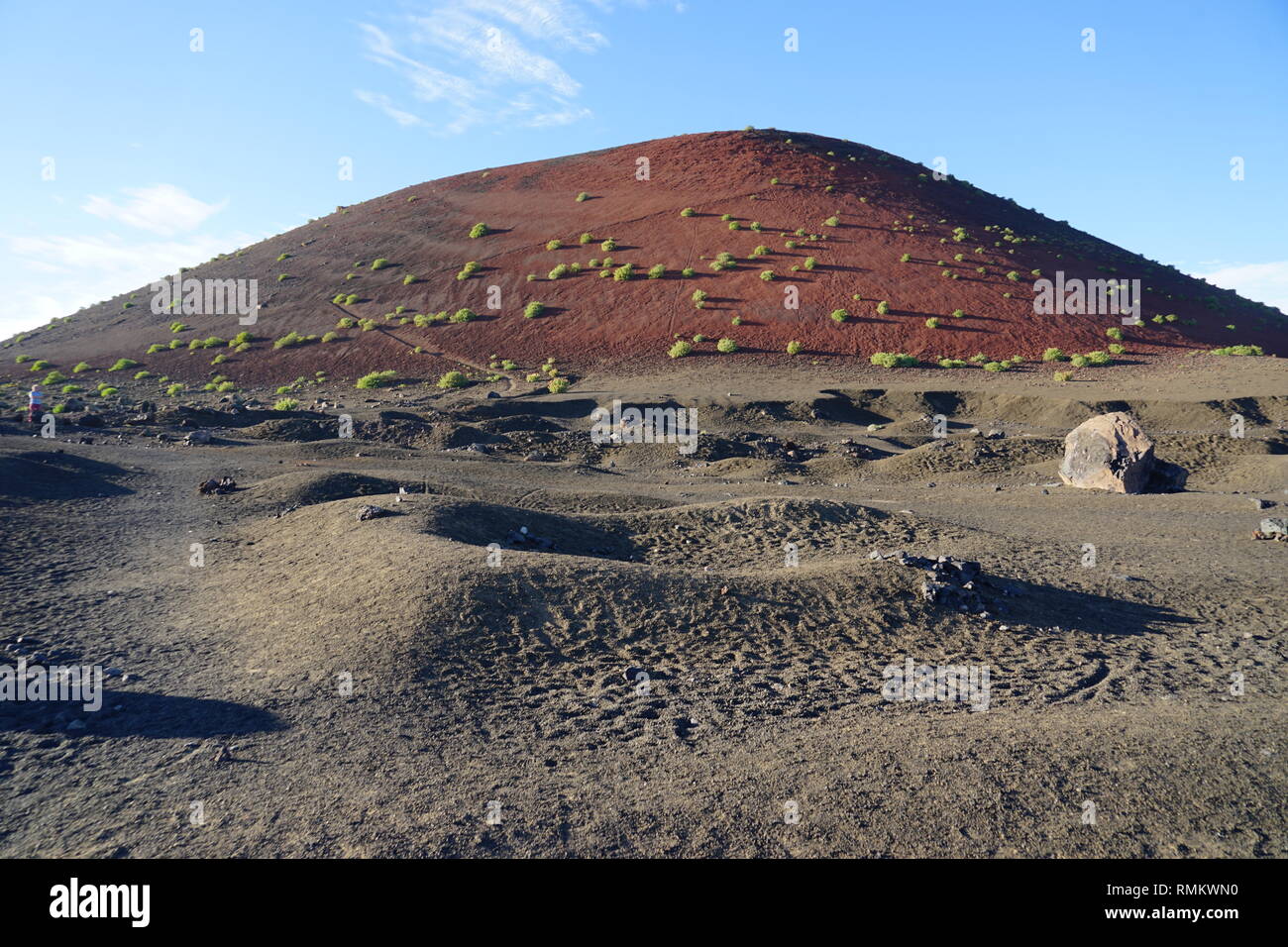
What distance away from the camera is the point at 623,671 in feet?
26.6

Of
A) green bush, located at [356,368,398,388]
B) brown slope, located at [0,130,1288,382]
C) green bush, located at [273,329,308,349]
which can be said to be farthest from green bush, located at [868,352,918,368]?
green bush, located at [273,329,308,349]

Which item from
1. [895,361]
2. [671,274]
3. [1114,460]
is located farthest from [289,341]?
[1114,460]

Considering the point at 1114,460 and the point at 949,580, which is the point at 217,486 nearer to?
the point at 949,580

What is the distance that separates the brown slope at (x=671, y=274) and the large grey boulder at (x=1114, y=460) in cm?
2099

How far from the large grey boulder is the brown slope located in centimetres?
2099

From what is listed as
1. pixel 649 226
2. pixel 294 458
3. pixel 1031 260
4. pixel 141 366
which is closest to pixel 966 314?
pixel 1031 260

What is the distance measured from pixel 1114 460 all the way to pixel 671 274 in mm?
34201

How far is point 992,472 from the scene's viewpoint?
69.7 ft

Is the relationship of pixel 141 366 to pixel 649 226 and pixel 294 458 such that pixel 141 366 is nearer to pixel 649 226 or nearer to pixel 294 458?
pixel 294 458

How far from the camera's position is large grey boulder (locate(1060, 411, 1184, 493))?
1800 centimetres

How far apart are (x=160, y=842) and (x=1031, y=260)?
198 ft

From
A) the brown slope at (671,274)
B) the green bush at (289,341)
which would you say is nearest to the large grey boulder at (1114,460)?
the brown slope at (671,274)

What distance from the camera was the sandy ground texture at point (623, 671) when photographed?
210 inches

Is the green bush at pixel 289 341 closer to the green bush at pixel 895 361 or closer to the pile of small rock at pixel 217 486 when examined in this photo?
the pile of small rock at pixel 217 486
